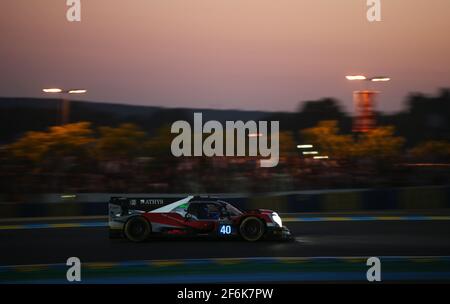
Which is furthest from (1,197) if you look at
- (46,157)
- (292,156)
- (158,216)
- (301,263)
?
(301,263)

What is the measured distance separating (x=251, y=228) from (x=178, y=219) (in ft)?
3.89

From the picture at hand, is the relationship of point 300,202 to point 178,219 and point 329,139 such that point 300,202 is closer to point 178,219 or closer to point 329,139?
point 178,219

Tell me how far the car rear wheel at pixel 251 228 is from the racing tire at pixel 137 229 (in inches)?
59.3

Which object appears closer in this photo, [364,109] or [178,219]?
[178,219]

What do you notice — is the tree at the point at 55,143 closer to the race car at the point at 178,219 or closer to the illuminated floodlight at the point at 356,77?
the race car at the point at 178,219

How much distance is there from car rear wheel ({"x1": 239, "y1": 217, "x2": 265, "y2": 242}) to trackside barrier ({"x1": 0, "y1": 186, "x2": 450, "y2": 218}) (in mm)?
4191

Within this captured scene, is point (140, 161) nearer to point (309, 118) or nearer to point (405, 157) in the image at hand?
point (405, 157)

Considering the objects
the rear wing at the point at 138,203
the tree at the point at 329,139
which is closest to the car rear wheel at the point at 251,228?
the rear wing at the point at 138,203

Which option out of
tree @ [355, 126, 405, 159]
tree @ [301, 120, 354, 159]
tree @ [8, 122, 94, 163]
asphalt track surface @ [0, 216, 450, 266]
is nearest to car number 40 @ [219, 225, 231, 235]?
asphalt track surface @ [0, 216, 450, 266]

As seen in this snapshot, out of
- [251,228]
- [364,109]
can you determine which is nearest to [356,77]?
[364,109]

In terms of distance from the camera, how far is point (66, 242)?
31.8 feet

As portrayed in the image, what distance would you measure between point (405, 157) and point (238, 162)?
4.81 metres

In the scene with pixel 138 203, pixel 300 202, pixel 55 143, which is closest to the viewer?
pixel 138 203

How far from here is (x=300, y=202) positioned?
1415 cm
